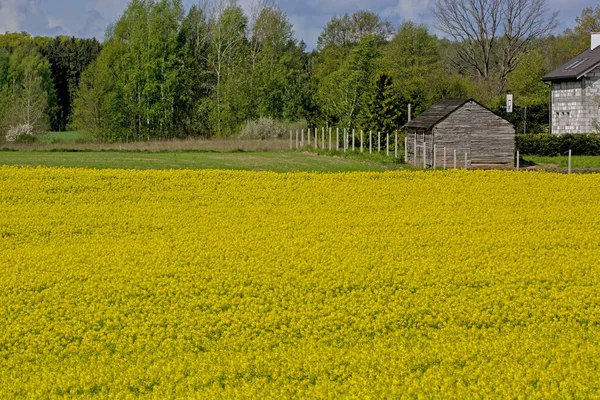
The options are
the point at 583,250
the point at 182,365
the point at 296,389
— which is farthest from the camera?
the point at 583,250

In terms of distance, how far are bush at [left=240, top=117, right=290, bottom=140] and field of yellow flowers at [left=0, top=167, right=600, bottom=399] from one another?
43.5 m

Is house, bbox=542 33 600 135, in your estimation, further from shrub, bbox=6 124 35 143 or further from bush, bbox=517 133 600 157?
shrub, bbox=6 124 35 143

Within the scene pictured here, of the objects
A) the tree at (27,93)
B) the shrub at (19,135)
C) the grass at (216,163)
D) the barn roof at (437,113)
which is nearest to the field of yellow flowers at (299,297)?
the grass at (216,163)

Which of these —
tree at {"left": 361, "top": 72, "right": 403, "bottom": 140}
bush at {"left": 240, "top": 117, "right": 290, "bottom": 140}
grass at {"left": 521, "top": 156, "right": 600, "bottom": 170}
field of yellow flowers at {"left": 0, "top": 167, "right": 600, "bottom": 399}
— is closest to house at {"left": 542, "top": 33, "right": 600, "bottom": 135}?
tree at {"left": 361, "top": 72, "right": 403, "bottom": 140}

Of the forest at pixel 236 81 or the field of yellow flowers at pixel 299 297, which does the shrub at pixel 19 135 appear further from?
the field of yellow flowers at pixel 299 297

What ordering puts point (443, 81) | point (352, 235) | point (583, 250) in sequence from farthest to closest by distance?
point (443, 81) → point (352, 235) → point (583, 250)

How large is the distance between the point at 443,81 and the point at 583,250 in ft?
184

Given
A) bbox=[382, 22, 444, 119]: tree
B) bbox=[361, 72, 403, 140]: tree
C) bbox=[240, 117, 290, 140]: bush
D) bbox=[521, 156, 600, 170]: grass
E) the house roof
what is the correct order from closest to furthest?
bbox=[521, 156, 600, 170]: grass < bbox=[361, 72, 403, 140]: tree < the house roof < bbox=[240, 117, 290, 140]: bush < bbox=[382, 22, 444, 119]: tree

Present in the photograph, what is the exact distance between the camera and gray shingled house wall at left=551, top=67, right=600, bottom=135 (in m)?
62.6

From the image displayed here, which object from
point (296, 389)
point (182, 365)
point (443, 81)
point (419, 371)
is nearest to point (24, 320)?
point (182, 365)

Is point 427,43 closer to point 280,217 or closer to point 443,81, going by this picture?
point 443,81

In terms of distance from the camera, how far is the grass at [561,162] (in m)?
42.2

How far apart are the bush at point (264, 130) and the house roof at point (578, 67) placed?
69.6ft

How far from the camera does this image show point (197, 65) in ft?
285
